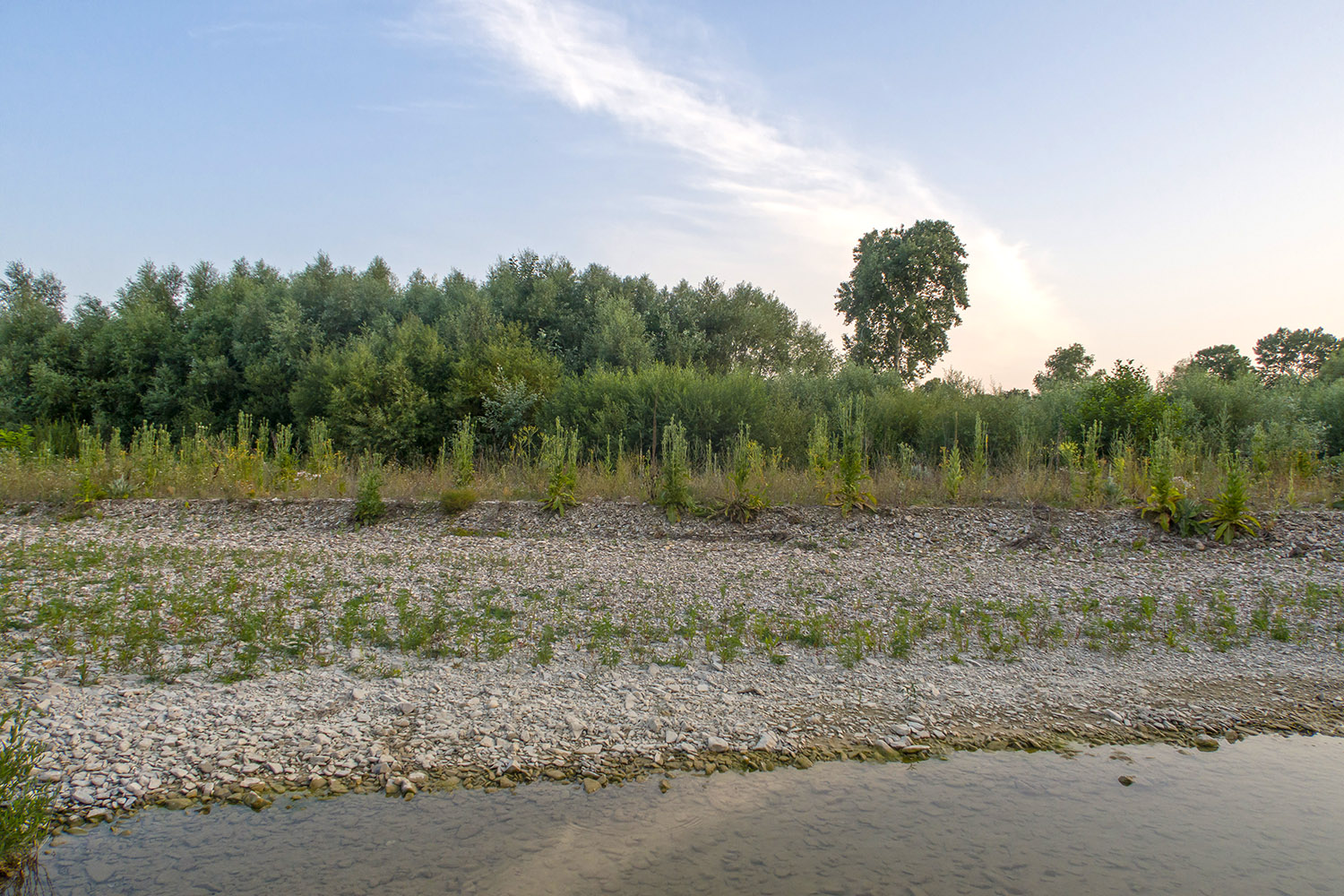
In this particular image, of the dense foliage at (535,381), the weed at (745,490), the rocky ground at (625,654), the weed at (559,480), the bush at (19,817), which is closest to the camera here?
the bush at (19,817)

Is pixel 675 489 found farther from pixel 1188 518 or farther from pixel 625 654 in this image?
pixel 1188 518

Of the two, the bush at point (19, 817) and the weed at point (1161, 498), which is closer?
the bush at point (19, 817)

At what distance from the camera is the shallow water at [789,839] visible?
9.57ft

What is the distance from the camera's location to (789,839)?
3189 mm

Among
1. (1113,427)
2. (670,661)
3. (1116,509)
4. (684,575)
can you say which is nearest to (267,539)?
(684,575)

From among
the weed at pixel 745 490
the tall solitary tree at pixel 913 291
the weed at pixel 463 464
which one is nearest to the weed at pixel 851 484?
the weed at pixel 745 490

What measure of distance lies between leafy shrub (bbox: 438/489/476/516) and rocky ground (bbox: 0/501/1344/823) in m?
1.74

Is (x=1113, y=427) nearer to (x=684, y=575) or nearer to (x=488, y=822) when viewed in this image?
(x=684, y=575)

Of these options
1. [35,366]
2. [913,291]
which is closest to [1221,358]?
[913,291]

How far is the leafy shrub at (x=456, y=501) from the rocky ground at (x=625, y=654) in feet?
5.72

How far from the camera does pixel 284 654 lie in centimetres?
506

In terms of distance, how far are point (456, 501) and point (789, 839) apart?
26.6 feet

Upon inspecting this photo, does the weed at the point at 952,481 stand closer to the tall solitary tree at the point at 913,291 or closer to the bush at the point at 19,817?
the bush at the point at 19,817

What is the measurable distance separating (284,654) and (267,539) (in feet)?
16.5
